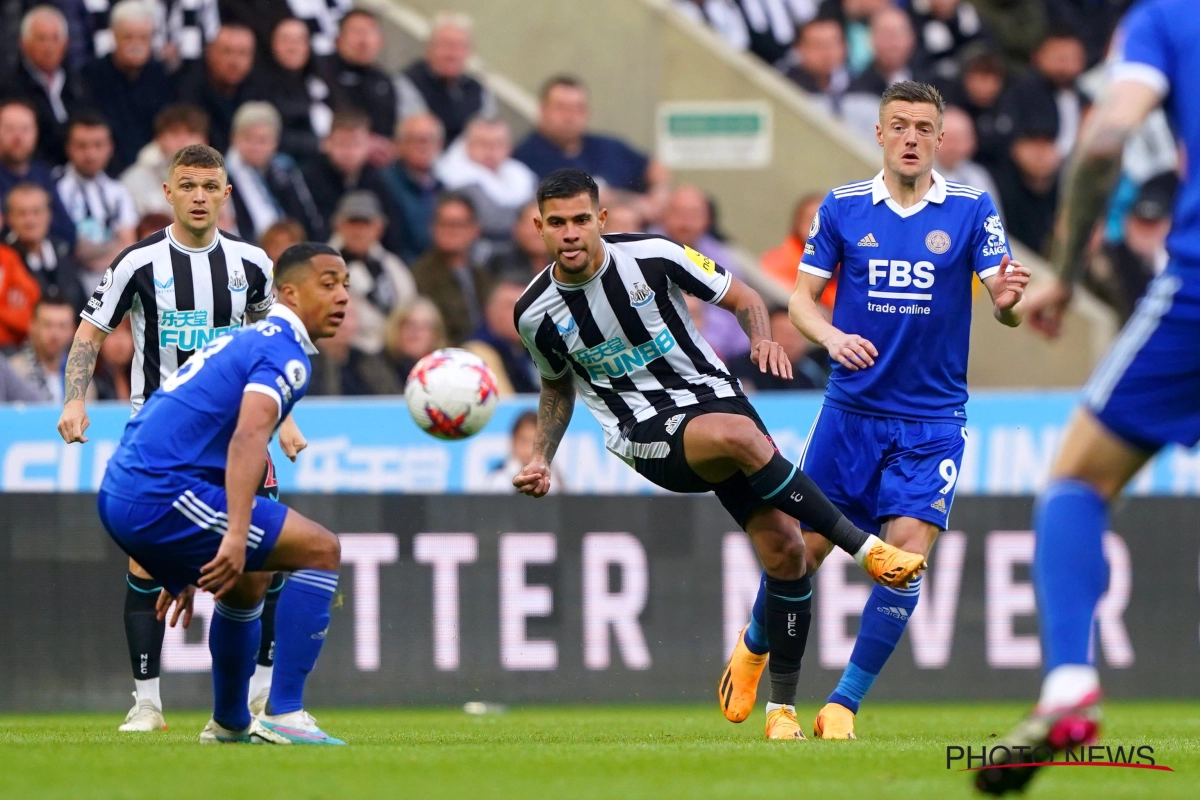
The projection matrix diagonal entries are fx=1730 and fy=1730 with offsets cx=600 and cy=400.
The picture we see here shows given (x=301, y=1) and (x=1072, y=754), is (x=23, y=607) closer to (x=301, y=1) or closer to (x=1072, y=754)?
(x=301, y=1)

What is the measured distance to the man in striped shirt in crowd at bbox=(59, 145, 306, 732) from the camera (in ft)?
25.7

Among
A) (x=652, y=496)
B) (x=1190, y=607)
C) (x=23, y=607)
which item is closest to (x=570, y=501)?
(x=652, y=496)

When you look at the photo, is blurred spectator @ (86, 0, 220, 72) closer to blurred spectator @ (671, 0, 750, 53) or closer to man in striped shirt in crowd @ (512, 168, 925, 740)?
blurred spectator @ (671, 0, 750, 53)

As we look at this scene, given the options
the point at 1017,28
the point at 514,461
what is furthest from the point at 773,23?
the point at 514,461

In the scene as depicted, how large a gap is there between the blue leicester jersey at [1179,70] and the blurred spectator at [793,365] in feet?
26.3

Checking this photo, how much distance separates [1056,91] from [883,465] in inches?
357

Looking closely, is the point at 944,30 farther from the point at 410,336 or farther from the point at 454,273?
the point at 410,336

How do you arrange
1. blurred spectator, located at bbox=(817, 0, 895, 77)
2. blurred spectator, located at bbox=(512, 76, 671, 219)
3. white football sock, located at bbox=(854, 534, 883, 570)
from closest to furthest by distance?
white football sock, located at bbox=(854, 534, 883, 570), blurred spectator, located at bbox=(512, 76, 671, 219), blurred spectator, located at bbox=(817, 0, 895, 77)

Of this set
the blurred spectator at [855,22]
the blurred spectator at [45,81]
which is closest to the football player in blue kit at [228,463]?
the blurred spectator at [45,81]

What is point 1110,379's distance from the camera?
4.72 meters

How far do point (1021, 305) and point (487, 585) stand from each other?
196 inches

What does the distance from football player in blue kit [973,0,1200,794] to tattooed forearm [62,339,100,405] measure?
4686 mm

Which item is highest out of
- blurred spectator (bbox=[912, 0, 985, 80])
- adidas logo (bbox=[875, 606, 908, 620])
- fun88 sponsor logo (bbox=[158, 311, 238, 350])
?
blurred spectator (bbox=[912, 0, 985, 80])

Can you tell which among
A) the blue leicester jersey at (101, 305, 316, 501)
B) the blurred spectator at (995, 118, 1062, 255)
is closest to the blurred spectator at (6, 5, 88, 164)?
the blue leicester jersey at (101, 305, 316, 501)
